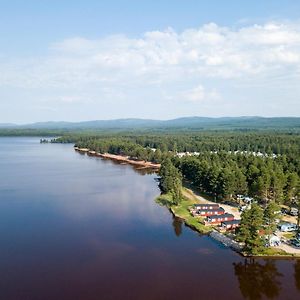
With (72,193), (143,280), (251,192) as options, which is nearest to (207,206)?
(251,192)

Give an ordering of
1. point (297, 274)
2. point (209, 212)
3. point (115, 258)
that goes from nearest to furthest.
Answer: point (297, 274), point (115, 258), point (209, 212)

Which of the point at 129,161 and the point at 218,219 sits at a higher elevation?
the point at 129,161

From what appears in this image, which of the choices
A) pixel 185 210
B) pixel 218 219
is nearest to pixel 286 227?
pixel 218 219

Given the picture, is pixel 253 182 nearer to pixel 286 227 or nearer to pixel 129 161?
pixel 286 227

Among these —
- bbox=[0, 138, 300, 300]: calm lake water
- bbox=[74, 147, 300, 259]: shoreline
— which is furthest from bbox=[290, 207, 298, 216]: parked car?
bbox=[0, 138, 300, 300]: calm lake water

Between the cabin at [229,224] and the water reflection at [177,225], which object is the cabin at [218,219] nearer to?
the cabin at [229,224]

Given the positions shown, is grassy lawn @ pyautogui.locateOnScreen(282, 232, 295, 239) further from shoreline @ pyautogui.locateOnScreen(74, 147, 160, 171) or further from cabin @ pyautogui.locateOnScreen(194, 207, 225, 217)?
shoreline @ pyautogui.locateOnScreen(74, 147, 160, 171)
